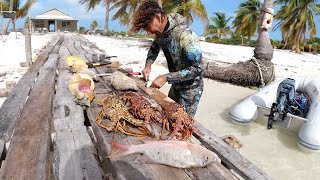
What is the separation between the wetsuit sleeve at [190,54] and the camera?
8.93 feet

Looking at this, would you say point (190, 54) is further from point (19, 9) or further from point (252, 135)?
point (19, 9)

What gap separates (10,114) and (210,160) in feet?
7.00

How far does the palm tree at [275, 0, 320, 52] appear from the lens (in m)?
27.6

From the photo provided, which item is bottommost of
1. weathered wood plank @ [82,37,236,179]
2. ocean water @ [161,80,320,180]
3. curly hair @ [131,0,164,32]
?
ocean water @ [161,80,320,180]

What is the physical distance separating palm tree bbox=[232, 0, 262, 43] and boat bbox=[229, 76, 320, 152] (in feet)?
89.3

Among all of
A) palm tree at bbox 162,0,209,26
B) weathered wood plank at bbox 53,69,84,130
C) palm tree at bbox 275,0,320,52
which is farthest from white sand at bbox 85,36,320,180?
palm tree at bbox 275,0,320,52

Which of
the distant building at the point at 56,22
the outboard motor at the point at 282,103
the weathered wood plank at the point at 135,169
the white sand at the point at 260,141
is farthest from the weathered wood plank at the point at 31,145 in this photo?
the distant building at the point at 56,22

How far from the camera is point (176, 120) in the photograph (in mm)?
2295

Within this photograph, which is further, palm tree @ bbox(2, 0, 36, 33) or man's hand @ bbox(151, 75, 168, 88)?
palm tree @ bbox(2, 0, 36, 33)

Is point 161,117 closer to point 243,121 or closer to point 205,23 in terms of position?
point 243,121

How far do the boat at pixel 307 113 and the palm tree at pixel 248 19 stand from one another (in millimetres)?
27214

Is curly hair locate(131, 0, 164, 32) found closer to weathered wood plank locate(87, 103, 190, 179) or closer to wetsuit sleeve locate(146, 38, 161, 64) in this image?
wetsuit sleeve locate(146, 38, 161, 64)

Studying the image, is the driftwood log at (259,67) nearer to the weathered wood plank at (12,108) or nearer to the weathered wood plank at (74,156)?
the weathered wood plank at (12,108)

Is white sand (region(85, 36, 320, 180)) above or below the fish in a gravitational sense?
below
